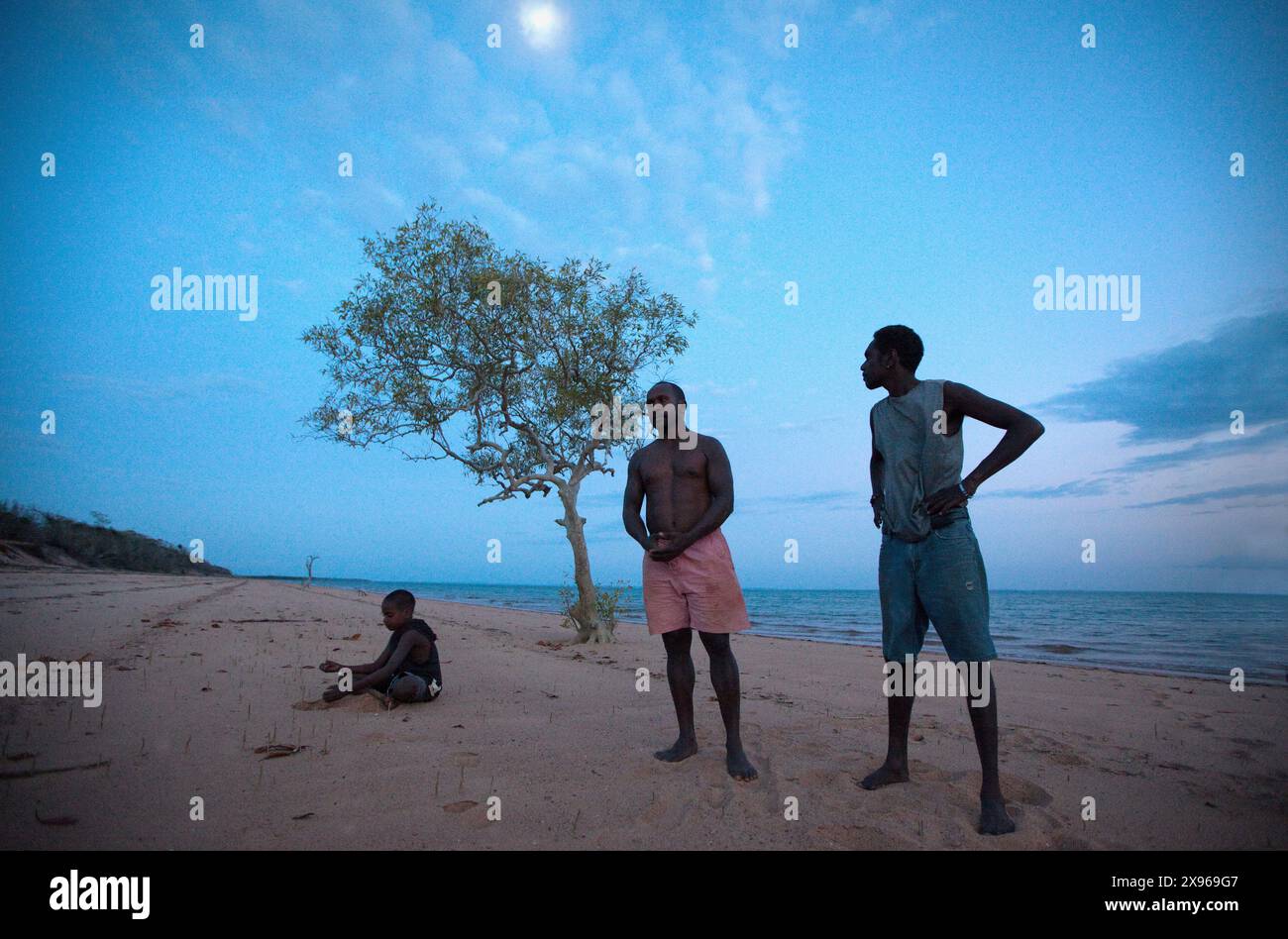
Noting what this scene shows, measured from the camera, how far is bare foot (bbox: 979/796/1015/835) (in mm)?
3018

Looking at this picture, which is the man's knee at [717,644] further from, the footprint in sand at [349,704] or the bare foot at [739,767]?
the footprint in sand at [349,704]

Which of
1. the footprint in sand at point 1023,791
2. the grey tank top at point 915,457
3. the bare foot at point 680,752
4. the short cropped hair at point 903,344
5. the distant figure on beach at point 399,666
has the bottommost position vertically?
the footprint in sand at point 1023,791

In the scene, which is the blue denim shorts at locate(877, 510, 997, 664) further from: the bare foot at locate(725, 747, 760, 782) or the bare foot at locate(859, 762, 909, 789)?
the bare foot at locate(725, 747, 760, 782)

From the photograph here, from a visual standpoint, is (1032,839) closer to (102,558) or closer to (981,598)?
(981,598)

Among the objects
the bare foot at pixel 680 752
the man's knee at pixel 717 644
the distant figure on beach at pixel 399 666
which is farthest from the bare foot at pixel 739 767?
the distant figure on beach at pixel 399 666

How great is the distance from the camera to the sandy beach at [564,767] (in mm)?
2941

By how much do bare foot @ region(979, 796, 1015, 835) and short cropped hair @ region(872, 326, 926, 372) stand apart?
7.65 feet

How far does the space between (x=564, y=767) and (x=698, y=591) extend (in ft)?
4.49

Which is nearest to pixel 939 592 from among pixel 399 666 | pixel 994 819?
pixel 994 819

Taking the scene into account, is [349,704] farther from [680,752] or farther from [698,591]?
[698,591]

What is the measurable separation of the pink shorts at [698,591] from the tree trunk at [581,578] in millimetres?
8489

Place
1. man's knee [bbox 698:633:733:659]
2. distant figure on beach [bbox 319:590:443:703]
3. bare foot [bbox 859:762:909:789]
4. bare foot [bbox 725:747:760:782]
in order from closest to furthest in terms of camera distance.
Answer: bare foot [bbox 859:762:909:789]
bare foot [bbox 725:747:760:782]
man's knee [bbox 698:633:733:659]
distant figure on beach [bbox 319:590:443:703]

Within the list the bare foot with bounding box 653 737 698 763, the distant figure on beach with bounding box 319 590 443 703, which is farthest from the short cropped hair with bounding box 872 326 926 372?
the distant figure on beach with bounding box 319 590 443 703

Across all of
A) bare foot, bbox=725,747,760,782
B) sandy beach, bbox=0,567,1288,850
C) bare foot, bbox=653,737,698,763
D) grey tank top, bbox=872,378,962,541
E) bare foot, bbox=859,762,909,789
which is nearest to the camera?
sandy beach, bbox=0,567,1288,850
